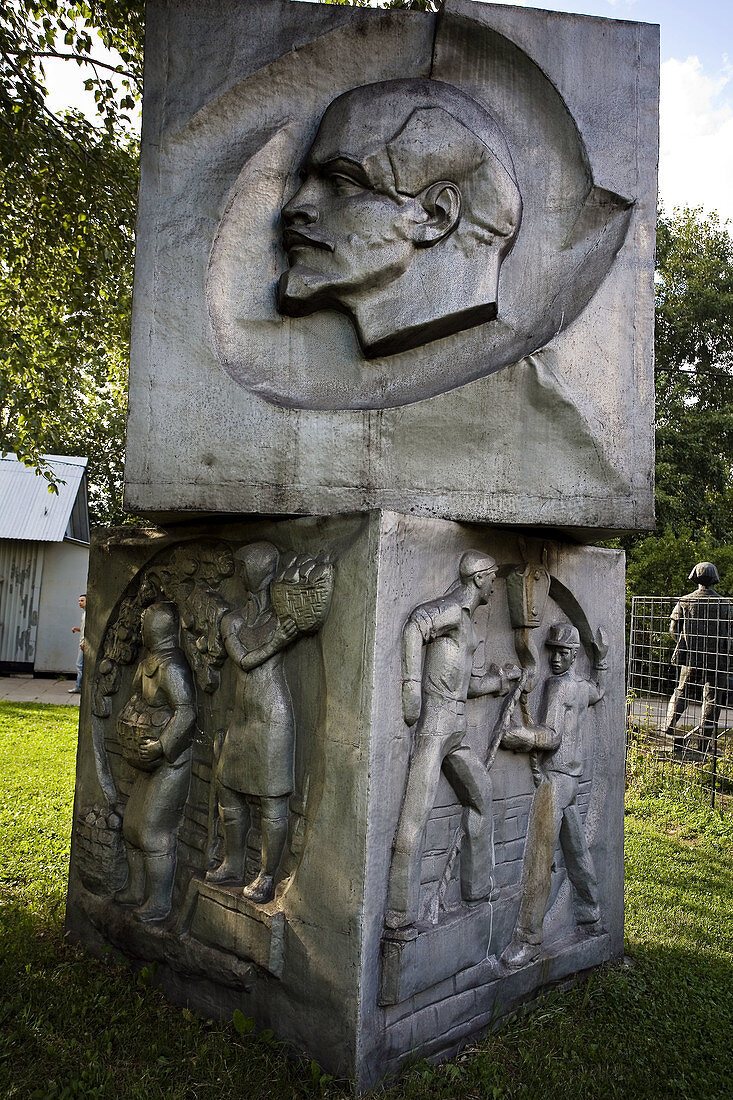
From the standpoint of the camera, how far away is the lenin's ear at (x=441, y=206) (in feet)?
10.4

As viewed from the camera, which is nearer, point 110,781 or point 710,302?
point 110,781

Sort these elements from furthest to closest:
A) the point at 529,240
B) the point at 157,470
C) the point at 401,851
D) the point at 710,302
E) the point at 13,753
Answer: the point at 710,302 → the point at 13,753 → the point at 529,240 → the point at 157,470 → the point at 401,851

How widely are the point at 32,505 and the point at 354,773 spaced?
16.2m

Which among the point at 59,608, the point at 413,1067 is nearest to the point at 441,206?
the point at 413,1067

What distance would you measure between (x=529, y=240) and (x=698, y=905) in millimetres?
3735

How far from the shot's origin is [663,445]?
18.5m

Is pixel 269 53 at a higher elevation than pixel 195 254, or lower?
higher

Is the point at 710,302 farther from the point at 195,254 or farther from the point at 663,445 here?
the point at 195,254

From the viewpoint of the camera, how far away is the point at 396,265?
3.14 m

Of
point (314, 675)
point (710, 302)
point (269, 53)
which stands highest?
point (710, 302)

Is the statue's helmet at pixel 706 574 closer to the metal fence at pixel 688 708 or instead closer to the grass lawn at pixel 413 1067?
the metal fence at pixel 688 708

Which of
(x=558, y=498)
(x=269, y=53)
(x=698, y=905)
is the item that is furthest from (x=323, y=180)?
(x=698, y=905)

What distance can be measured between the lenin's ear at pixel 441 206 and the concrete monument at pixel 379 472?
0.01 m

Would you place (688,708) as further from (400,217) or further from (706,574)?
(400,217)
